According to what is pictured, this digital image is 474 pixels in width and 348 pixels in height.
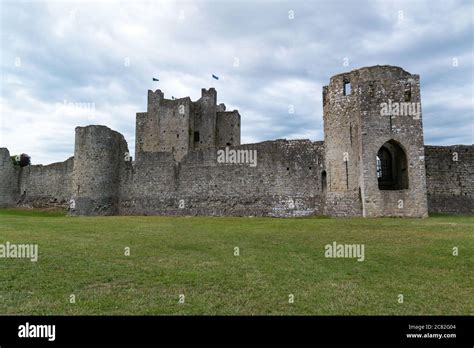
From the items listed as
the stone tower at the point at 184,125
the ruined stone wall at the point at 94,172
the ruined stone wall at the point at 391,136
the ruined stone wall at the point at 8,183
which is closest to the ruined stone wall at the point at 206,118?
the stone tower at the point at 184,125

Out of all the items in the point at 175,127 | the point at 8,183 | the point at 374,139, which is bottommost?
the point at 8,183

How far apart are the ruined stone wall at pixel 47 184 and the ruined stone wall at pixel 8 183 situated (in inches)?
28.6

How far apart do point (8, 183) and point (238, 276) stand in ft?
149

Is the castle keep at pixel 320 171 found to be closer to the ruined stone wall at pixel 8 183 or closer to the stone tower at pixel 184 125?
the ruined stone wall at pixel 8 183

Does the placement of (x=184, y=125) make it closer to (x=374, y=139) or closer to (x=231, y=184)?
(x=231, y=184)

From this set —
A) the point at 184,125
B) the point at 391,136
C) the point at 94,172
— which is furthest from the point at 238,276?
the point at 184,125

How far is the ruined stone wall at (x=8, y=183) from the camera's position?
46.0m

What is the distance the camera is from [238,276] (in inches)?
354

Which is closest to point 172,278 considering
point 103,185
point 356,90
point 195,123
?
point 356,90

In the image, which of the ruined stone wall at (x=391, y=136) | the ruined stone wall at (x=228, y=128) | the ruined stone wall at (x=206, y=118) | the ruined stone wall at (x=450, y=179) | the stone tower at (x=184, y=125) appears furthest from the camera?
the ruined stone wall at (x=228, y=128)

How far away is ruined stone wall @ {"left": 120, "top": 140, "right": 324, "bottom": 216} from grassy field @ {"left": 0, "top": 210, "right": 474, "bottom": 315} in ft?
46.9

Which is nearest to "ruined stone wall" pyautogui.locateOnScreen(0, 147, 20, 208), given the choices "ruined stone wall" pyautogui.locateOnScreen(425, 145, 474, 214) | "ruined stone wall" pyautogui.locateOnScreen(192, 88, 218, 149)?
"ruined stone wall" pyautogui.locateOnScreen(192, 88, 218, 149)
